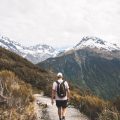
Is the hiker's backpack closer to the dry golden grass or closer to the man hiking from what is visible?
the man hiking

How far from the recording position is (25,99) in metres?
18.0

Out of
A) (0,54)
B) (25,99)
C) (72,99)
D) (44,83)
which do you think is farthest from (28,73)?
(25,99)

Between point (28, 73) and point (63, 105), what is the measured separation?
34748 mm

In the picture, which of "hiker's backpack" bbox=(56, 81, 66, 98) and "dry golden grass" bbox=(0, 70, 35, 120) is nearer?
"dry golden grass" bbox=(0, 70, 35, 120)

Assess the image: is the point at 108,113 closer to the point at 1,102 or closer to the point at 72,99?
the point at 1,102

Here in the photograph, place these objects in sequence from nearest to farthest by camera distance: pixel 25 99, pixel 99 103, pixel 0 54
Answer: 1. pixel 25 99
2. pixel 99 103
3. pixel 0 54

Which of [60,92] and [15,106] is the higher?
[60,92]

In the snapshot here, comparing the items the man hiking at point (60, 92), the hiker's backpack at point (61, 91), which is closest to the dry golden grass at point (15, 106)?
the man hiking at point (60, 92)

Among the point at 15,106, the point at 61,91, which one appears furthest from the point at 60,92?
the point at 15,106

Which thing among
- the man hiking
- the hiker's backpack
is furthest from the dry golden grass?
the hiker's backpack

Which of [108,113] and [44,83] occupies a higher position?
[44,83]

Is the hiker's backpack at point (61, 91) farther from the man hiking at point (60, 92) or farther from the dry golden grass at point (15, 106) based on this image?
the dry golden grass at point (15, 106)

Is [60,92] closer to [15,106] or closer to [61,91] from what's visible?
[61,91]

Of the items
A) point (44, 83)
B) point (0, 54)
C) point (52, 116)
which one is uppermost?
point (0, 54)
